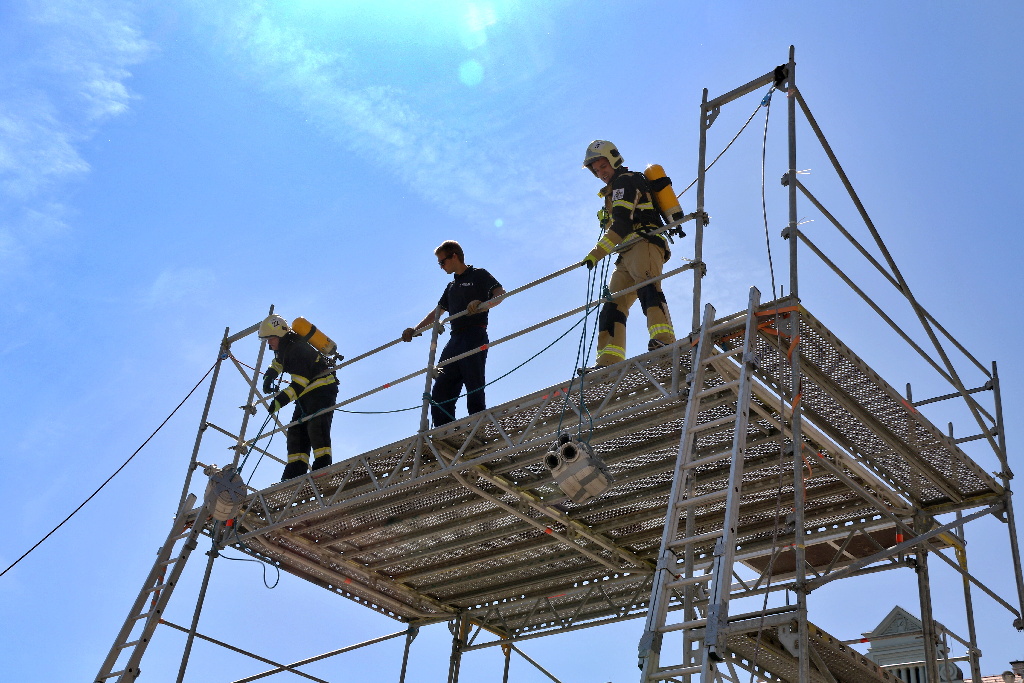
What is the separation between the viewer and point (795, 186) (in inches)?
349

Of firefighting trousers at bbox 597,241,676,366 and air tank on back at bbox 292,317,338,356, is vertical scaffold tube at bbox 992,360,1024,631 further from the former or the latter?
air tank on back at bbox 292,317,338,356

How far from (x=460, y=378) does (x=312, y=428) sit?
6.68 feet

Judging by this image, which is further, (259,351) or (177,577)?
(259,351)

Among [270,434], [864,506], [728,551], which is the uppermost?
[270,434]

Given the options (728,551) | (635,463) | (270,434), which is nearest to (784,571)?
(635,463)

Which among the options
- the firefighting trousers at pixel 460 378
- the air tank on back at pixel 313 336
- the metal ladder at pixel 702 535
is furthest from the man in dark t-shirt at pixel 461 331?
the metal ladder at pixel 702 535

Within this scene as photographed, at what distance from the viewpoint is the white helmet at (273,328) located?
13602 millimetres

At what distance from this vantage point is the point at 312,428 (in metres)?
12.7

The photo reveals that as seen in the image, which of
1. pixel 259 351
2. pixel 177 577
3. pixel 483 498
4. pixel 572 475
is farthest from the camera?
pixel 259 351

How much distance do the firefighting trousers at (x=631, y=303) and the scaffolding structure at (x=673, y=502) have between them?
504mm

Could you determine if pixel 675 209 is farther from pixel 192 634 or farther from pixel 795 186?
pixel 192 634

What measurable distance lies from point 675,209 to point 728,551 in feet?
14.6

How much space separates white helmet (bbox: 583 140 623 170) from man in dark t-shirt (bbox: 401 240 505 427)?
164 cm

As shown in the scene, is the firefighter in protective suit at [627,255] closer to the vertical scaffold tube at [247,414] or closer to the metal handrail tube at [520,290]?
the metal handrail tube at [520,290]
